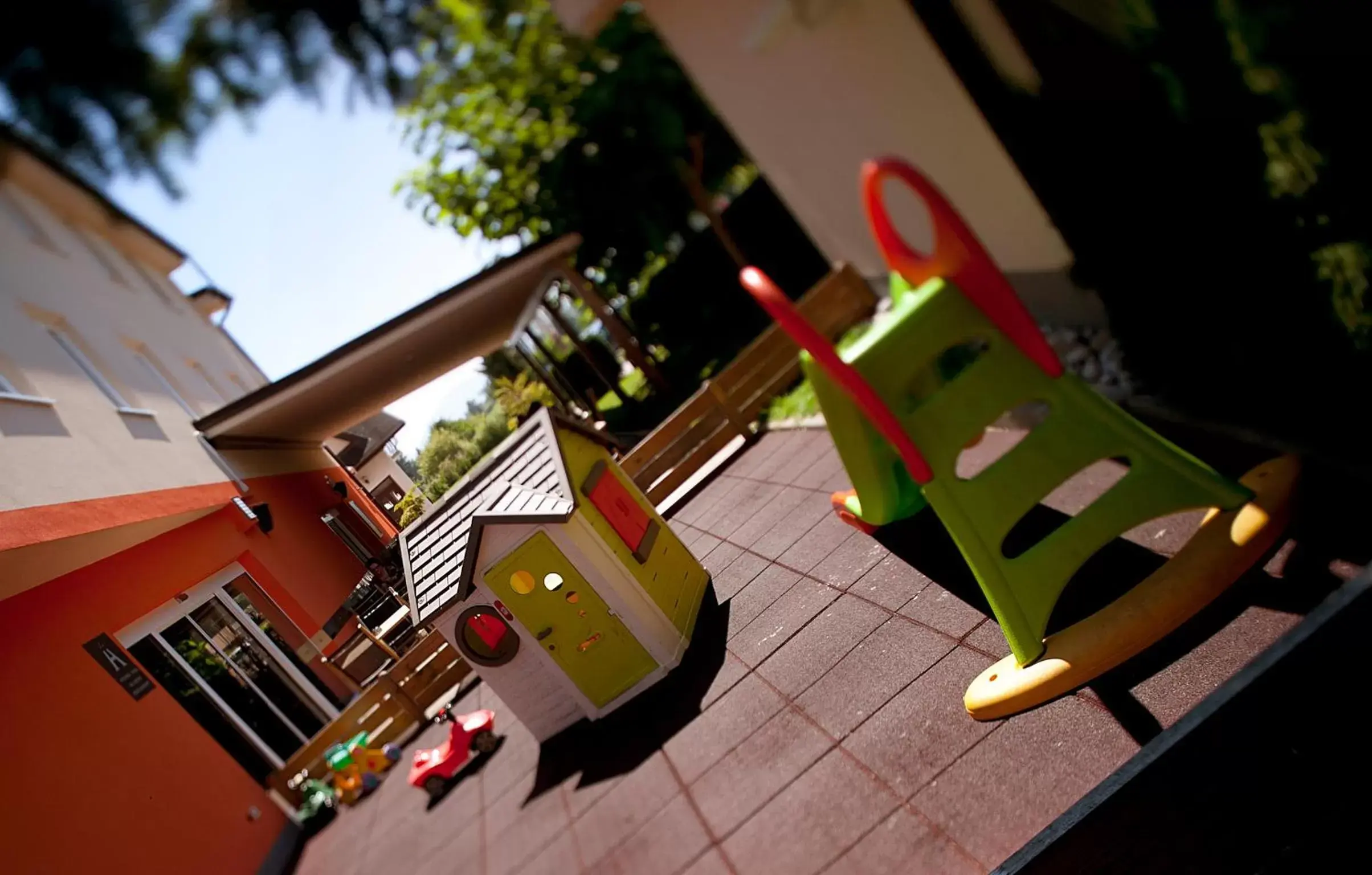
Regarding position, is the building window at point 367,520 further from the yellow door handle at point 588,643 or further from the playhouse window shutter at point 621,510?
the yellow door handle at point 588,643

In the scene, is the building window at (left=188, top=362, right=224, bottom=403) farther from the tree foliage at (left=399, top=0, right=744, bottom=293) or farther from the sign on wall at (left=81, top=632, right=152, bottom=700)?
the tree foliage at (left=399, top=0, right=744, bottom=293)

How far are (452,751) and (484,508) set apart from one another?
225cm

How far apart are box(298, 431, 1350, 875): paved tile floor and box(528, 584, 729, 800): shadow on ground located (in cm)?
2

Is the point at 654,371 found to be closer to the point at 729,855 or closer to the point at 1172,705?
the point at 729,855

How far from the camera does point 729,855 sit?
3225mm

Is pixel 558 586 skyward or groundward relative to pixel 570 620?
skyward

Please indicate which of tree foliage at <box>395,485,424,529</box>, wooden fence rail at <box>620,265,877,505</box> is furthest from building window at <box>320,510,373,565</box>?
wooden fence rail at <box>620,265,877,505</box>

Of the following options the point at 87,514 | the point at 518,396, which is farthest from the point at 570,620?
the point at 87,514

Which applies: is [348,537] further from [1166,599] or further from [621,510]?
[1166,599]

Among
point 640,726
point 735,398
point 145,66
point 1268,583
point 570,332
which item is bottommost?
point 1268,583

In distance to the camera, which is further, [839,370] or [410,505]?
[410,505]

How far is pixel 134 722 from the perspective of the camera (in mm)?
4109

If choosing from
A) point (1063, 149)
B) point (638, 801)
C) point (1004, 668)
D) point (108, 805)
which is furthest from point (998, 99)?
point (108, 805)

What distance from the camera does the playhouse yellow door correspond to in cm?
472
